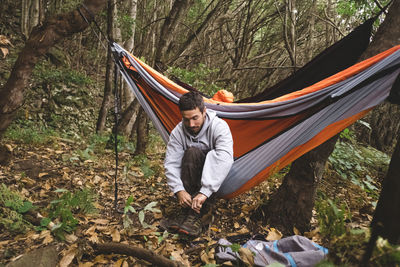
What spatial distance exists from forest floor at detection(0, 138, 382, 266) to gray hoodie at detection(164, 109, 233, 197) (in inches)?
12.4

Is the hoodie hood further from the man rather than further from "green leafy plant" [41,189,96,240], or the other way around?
"green leafy plant" [41,189,96,240]

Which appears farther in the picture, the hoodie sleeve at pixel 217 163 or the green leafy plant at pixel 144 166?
the green leafy plant at pixel 144 166

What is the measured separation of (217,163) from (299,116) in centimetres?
64

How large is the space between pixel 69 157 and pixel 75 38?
5.68 metres

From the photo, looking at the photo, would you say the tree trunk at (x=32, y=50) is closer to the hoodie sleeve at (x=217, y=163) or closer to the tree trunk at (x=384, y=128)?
the hoodie sleeve at (x=217, y=163)

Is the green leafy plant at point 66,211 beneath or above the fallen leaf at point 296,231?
beneath

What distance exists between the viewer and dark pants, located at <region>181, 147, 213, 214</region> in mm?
1521

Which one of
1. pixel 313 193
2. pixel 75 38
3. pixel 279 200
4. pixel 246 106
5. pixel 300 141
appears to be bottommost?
pixel 279 200

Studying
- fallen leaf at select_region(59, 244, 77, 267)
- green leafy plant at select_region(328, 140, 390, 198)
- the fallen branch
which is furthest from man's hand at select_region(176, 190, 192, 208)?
green leafy plant at select_region(328, 140, 390, 198)

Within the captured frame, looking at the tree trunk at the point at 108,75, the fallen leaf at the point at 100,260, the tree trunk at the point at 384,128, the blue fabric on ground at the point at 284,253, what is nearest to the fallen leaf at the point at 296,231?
the blue fabric on ground at the point at 284,253

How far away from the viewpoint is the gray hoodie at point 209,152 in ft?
4.67

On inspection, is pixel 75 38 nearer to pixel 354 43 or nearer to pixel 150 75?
pixel 150 75

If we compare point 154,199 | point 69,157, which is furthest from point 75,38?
point 154,199

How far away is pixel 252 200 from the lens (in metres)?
2.09
